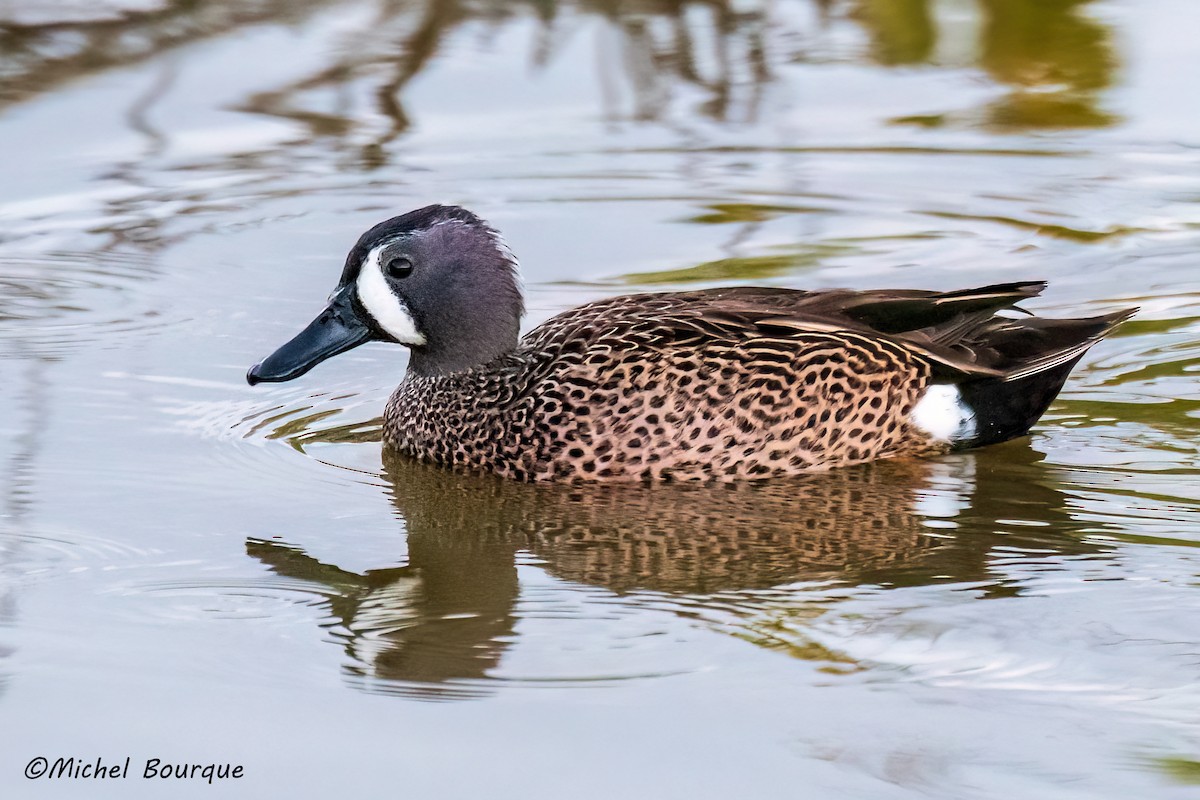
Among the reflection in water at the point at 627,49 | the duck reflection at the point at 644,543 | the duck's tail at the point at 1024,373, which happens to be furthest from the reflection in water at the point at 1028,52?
the duck reflection at the point at 644,543

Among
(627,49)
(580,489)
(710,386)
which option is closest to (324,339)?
(580,489)

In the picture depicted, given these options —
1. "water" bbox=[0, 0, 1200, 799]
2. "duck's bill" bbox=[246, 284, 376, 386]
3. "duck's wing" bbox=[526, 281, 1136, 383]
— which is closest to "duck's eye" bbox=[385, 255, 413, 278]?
"duck's bill" bbox=[246, 284, 376, 386]

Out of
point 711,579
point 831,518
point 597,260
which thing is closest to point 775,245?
point 597,260

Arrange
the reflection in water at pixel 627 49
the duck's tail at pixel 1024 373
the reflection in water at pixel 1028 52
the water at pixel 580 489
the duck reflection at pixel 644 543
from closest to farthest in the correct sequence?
the water at pixel 580 489 < the duck reflection at pixel 644 543 < the duck's tail at pixel 1024 373 < the reflection in water at pixel 1028 52 < the reflection in water at pixel 627 49

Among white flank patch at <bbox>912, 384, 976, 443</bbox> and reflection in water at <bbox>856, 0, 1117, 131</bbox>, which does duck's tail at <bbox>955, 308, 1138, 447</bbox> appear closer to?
white flank patch at <bbox>912, 384, 976, 443</bbox>

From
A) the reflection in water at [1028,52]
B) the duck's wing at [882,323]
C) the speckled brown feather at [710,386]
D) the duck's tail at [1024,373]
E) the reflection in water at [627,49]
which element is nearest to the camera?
the speckled brown feather at [710,386]

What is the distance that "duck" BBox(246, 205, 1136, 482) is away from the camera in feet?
21.3

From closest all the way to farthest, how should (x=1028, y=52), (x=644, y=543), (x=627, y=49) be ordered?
(x=644, y=543) < (x=627, y=49) < (x=1028, y=52)

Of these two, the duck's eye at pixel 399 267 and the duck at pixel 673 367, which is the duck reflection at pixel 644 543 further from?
the duck's eye at pixel 399 267

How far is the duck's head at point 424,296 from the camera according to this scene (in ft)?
22.3

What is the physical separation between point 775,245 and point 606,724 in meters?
4.69

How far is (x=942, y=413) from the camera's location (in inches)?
269

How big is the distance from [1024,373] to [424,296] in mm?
2124

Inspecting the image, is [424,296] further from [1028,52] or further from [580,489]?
[1028,52]
